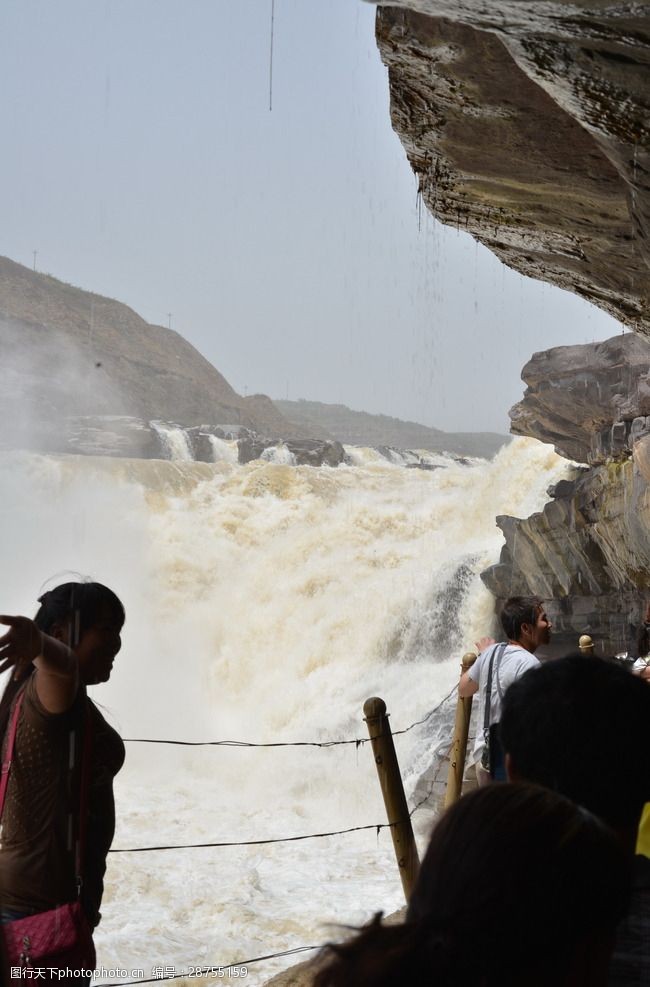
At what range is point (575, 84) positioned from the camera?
2.75 metres

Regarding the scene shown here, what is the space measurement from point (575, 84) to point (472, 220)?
1.87m

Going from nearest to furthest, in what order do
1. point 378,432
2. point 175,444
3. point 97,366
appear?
1. point 175,444
2. point 97,366
3. point 378,432

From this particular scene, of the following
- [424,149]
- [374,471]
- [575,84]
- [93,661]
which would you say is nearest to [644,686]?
[93,661]

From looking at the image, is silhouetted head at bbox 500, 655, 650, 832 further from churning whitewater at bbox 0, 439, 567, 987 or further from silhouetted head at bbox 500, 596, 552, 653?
silhouetted head at bbox 500, 596, 552, 653

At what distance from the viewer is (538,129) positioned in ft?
11.6

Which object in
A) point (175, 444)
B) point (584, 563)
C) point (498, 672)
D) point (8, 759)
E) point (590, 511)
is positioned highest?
point (175, 444)

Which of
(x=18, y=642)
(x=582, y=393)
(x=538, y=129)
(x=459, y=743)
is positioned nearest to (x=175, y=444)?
(x=582, y=393)

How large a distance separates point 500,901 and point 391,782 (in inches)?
120

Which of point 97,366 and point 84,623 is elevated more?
point 97,366

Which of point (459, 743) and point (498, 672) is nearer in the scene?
point (498, 672)

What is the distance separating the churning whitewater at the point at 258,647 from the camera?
8.22 meters

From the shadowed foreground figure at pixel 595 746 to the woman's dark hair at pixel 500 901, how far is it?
0.54m

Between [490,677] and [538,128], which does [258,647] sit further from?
[538,128]

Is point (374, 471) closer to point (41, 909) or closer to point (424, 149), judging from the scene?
point (424, 149)
